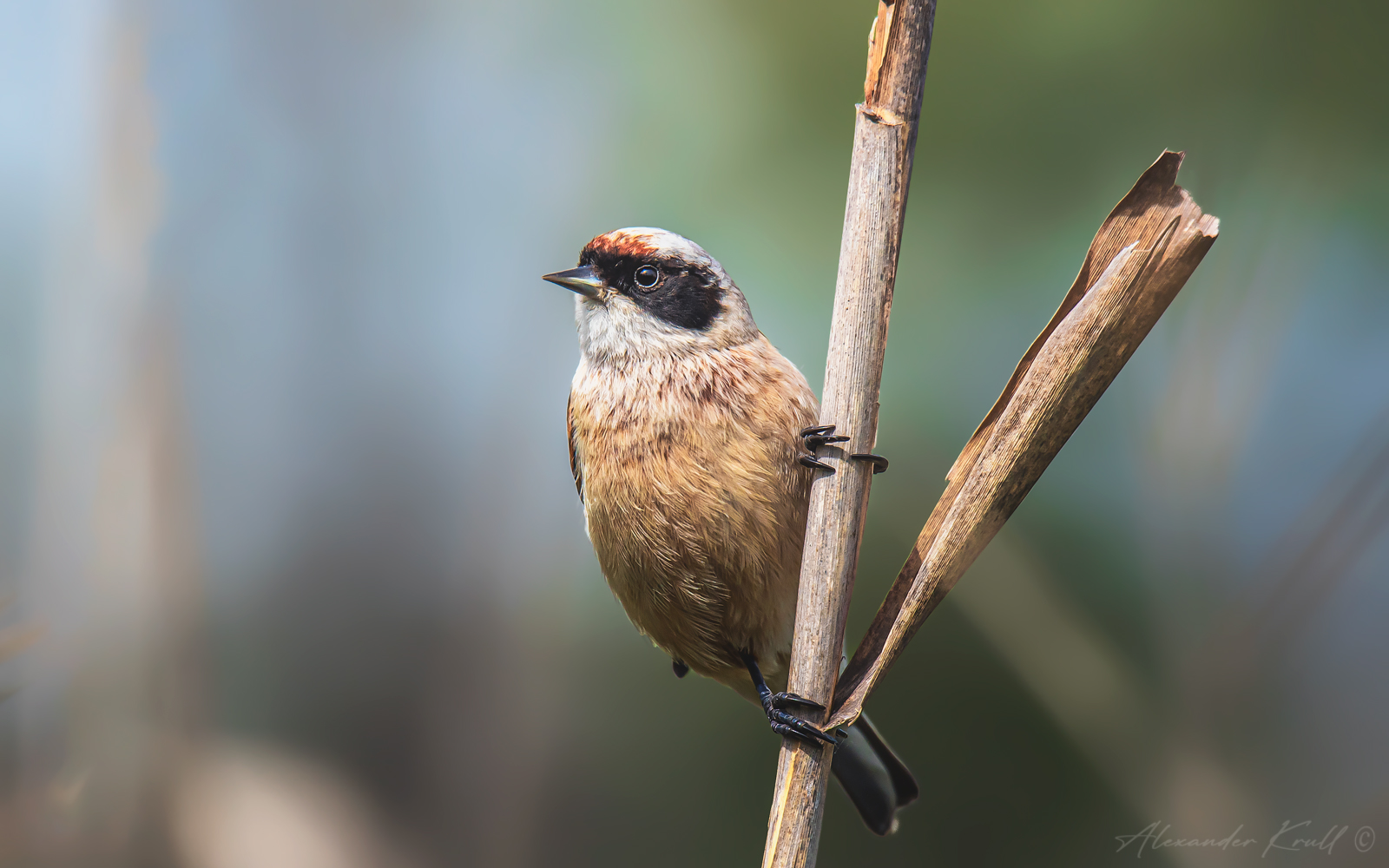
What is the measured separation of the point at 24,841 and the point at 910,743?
7.69ft

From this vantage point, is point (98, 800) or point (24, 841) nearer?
point (24, 841)

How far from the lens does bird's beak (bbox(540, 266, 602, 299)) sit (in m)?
1.43

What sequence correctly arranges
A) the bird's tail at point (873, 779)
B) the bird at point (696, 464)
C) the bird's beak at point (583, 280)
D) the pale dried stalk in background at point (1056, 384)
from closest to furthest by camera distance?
the pale dried stalk in background at point (1056, 384) < the bird at point (696, 464) < the bird's beak at point (583, 280) < the bird's tail at point (873, 779)

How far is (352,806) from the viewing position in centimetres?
229

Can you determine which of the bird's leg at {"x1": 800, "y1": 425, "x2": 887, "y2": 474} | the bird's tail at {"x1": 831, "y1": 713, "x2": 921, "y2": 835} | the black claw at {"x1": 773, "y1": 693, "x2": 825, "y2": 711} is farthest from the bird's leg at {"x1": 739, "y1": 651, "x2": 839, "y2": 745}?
the bird's tail at {"x1": 831, "y1": 713, "x2": 921, "y2": 835}

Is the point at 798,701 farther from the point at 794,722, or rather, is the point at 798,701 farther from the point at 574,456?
the point at 574,456

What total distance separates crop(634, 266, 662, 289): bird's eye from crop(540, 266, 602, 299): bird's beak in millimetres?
70

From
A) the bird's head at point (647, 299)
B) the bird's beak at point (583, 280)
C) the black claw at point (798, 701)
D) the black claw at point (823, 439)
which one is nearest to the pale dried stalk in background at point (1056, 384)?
the black claw at point (798, 701)

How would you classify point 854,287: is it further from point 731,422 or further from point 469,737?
point 469,737

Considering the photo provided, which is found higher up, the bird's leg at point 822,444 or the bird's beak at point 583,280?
the bird's beak at point 583,280

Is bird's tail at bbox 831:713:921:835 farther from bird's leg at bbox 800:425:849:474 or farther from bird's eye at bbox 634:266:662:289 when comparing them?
bird's eye at bbox 634:266:662:289

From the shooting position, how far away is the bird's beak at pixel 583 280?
1.43 meters

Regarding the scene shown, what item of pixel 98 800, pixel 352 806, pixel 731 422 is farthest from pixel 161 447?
pixel 731 422

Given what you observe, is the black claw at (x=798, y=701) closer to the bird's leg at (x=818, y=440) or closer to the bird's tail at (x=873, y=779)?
the bird's leg at (x=818, y=440)
